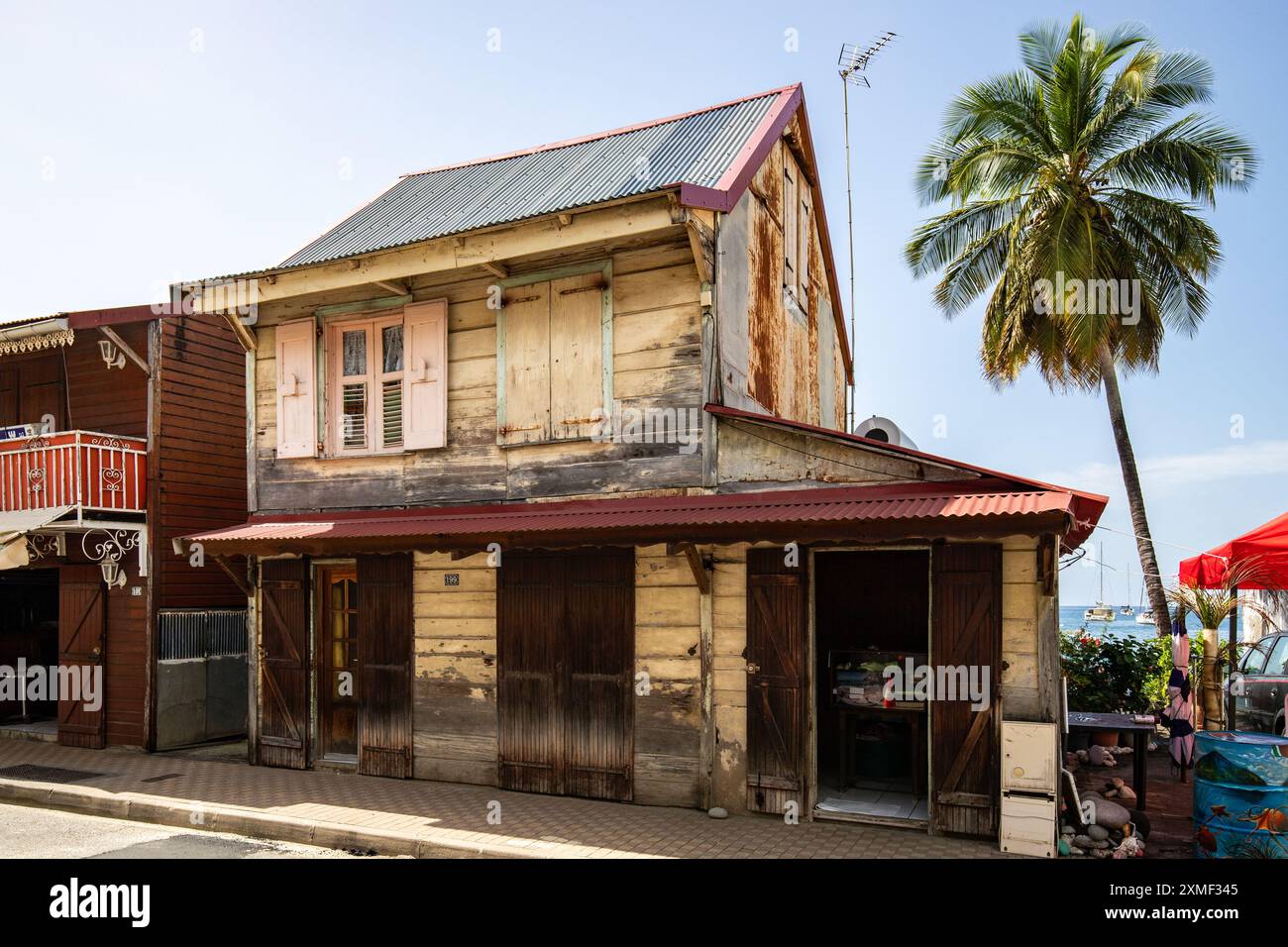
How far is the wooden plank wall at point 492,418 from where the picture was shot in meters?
9.41

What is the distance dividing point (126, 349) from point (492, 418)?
6.49m

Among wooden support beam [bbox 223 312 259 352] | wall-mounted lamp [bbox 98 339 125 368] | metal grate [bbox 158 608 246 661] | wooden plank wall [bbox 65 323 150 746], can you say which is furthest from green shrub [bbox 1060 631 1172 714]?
wall-mounted lamp [bbox 98 339 125 368]

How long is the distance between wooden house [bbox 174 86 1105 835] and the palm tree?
21.5ft

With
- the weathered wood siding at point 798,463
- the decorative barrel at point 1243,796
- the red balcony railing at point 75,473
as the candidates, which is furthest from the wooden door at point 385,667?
the decorative barrel at point 1243,796

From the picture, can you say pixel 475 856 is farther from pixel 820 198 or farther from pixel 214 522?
pixel 820 198

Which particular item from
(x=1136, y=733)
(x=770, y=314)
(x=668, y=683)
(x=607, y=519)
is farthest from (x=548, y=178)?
(x=1136, y=733)

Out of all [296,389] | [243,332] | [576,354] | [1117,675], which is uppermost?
[243,332]

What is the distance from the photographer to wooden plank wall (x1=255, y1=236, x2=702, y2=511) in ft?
30.9

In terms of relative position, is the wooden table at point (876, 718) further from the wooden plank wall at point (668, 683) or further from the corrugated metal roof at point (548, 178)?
the corrugated metal roof at point (548, 178)

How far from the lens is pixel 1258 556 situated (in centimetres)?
1059

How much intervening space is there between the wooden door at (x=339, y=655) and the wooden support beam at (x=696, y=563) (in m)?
4.87

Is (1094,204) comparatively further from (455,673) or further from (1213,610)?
(455,673)
